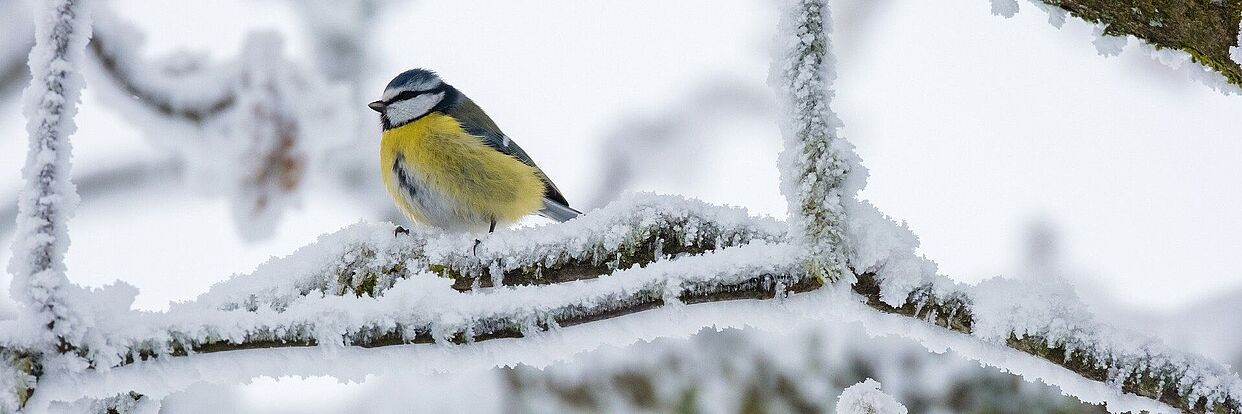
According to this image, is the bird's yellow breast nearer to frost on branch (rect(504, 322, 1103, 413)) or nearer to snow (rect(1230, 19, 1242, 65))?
frost on branch (rect(504, 322, 1103, 413))

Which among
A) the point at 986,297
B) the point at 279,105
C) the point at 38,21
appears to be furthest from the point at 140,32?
the point at 986,297

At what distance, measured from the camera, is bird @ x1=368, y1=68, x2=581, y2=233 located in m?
2.63

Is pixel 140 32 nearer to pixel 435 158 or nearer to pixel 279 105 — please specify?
pixel 279 105

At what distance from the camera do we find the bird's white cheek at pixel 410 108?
9.45 ft

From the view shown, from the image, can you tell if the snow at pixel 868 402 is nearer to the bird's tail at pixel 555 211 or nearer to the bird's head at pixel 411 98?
the bird's tail at pixel 555 211

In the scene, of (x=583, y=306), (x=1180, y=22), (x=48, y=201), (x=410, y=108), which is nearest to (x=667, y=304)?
(x=583, y=306)

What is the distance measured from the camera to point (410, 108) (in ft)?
9.61

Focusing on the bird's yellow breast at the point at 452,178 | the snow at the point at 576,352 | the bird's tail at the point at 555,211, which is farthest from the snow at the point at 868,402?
the bird's tail at the point at 555,211

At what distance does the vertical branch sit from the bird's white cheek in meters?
2.10

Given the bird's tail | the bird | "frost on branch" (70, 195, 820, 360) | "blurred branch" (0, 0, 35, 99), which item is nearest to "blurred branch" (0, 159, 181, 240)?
"blurred branch" (0, 0, 35, 99)

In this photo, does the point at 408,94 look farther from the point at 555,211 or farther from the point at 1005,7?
the point at 1005,7

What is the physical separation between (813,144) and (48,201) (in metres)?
0.67

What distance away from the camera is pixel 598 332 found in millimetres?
971

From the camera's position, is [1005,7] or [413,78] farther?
[413,78]
